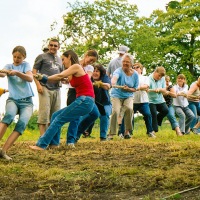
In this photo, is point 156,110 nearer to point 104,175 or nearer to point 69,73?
point 69,73

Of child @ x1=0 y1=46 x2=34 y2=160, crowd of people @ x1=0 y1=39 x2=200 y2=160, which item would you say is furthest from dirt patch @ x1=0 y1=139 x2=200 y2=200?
crowd of people @ x1=0 y1=39 x2=200 y2=160

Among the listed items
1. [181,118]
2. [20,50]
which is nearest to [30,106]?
[20,50]

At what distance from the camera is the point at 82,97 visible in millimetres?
9383

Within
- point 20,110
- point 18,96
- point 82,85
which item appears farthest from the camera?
point 82,85

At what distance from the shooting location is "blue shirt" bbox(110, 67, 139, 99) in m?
12.9

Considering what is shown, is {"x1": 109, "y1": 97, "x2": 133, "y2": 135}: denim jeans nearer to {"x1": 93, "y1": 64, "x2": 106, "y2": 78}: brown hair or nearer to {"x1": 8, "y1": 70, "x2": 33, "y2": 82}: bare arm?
{"x1": 93, "y1": 64, "x2": 106, "y2": 78}: brown hair

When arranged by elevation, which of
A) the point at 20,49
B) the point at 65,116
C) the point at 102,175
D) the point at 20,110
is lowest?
the point at 102,175

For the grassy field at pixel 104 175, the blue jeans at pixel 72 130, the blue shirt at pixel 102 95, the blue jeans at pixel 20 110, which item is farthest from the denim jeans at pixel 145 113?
the blue jeans at pixel 20 110

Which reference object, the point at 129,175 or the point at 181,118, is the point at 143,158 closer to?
the point at 129,175

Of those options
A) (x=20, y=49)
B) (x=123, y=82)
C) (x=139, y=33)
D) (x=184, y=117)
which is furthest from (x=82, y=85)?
(x=139, y=33)

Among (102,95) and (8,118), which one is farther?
(102,95)

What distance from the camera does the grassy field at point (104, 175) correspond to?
17.8 feet

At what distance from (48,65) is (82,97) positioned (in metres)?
1.97

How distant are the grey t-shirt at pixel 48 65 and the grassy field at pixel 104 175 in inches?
99.1
